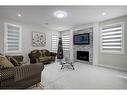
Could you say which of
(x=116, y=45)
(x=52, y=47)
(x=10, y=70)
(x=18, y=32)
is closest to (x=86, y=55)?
(x=116, y=45)

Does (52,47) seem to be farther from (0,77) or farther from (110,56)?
(0,77)

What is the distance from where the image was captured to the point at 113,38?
4.27 metres

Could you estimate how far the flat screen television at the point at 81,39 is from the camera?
5.56m

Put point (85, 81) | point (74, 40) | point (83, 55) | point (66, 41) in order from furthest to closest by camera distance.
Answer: point (66, 41)
point (74, 40)
point (83, 55)
point (85, 81)

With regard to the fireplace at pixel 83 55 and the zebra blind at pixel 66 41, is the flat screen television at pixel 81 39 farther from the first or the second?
→ the zebra blind at pixel 66 41

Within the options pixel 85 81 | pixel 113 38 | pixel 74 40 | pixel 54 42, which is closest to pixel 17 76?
pixel 85 81

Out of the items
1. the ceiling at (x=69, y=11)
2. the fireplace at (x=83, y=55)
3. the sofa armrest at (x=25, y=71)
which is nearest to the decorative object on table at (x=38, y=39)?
the ceiling at (x=69, y=11)

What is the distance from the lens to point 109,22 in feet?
14.6

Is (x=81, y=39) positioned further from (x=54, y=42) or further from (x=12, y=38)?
(x=12, y=38)

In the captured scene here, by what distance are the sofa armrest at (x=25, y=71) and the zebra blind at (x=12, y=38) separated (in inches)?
123

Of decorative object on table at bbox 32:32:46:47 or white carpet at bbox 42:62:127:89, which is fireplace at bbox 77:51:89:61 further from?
decorative object on table at bbox 32:32:46:47

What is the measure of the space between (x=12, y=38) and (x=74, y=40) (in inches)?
149

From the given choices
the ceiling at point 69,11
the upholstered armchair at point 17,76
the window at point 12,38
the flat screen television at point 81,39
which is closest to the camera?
the upholstered armchair at point 17,76

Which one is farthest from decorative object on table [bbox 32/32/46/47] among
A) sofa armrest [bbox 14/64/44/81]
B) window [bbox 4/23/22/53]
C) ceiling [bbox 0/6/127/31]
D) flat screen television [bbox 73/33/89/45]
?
sofa armrest [bbox 14/64/44/81]
